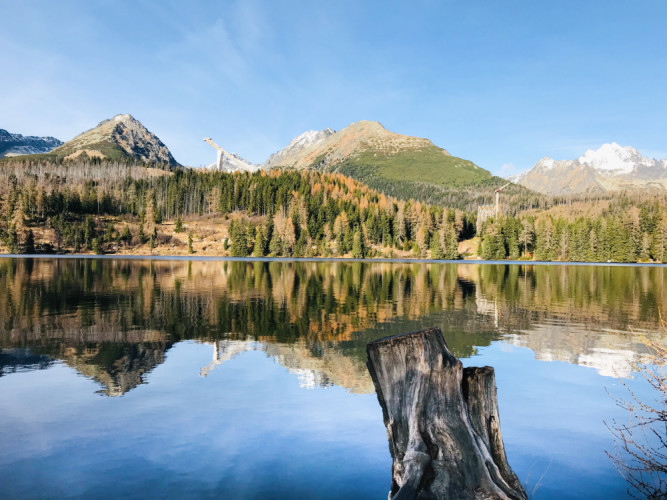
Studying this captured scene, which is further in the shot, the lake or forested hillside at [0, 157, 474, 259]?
forested hillside at [0, 157, 474, 259]

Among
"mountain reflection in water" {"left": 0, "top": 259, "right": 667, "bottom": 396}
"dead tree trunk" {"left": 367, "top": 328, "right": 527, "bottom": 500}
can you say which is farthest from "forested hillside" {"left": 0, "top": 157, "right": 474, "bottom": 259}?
"dead tree trunk" {"left": 367, "top": 328, "right": 527, "bottom": 500}

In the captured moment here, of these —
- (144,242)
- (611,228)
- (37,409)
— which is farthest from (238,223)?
(37,409)

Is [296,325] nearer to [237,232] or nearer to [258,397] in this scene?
[258,397]

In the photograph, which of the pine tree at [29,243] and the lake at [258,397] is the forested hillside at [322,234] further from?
the lake at [258,397]

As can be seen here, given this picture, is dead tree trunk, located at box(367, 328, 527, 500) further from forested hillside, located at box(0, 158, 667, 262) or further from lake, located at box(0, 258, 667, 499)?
forested hillside, located at box(0, 158, 667, 262)

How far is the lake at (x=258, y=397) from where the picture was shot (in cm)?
930

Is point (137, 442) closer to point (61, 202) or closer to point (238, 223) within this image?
point (238, 223)

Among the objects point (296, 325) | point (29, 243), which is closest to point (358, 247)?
point (29, 243)

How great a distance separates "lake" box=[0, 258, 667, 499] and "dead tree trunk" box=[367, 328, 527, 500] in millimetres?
2756

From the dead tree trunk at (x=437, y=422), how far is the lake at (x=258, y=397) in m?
2.76

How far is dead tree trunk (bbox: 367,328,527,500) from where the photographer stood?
629 cm

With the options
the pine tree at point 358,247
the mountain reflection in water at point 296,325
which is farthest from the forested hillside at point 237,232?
the mountain reflection in water at point 296,325

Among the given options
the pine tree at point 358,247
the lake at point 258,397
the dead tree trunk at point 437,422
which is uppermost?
the pine tree at point 358,247

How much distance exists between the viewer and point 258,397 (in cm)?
1438
